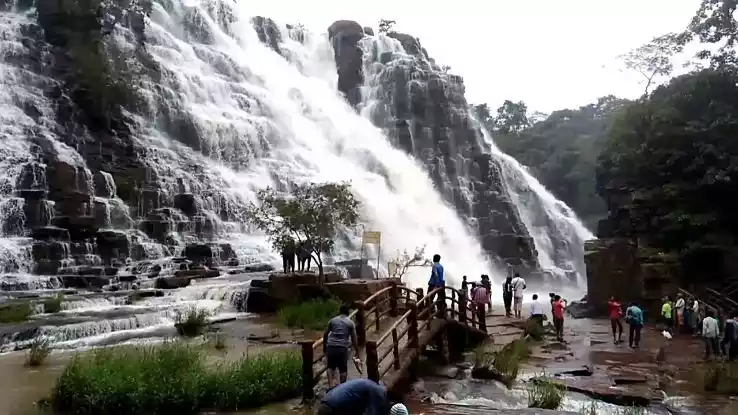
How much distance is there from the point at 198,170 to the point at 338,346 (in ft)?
87.1

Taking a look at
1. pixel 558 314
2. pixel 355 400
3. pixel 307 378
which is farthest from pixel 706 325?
pixel 355 400

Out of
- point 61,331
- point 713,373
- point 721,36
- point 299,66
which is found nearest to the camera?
point 713,373

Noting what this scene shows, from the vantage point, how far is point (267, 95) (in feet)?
151

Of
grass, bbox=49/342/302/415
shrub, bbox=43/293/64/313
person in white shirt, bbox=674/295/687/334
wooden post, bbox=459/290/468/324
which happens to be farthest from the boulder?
grass, bbox=49/342/302/415

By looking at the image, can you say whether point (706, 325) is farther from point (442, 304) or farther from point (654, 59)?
point (654, 59)

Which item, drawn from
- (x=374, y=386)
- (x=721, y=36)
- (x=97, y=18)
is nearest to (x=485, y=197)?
(x=721, y=36)

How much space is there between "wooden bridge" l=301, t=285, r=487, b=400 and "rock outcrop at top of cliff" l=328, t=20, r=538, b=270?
86.5 ft

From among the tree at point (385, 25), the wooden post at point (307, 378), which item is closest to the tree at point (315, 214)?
the wooden post at point (307, 378)

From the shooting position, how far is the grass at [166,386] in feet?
30.1

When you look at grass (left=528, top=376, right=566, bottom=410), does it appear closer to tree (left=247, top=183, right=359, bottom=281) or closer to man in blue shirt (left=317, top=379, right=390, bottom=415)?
man in blue shirt (left=317, top=379, right=390, bottom=415)

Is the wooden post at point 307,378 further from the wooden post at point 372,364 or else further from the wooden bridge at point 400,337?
the wooden post at point 372,364

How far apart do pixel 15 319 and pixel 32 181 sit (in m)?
11.3

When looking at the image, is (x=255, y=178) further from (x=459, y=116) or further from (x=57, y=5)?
(x=459, y=116)

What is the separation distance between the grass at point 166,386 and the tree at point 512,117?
71.1 m
